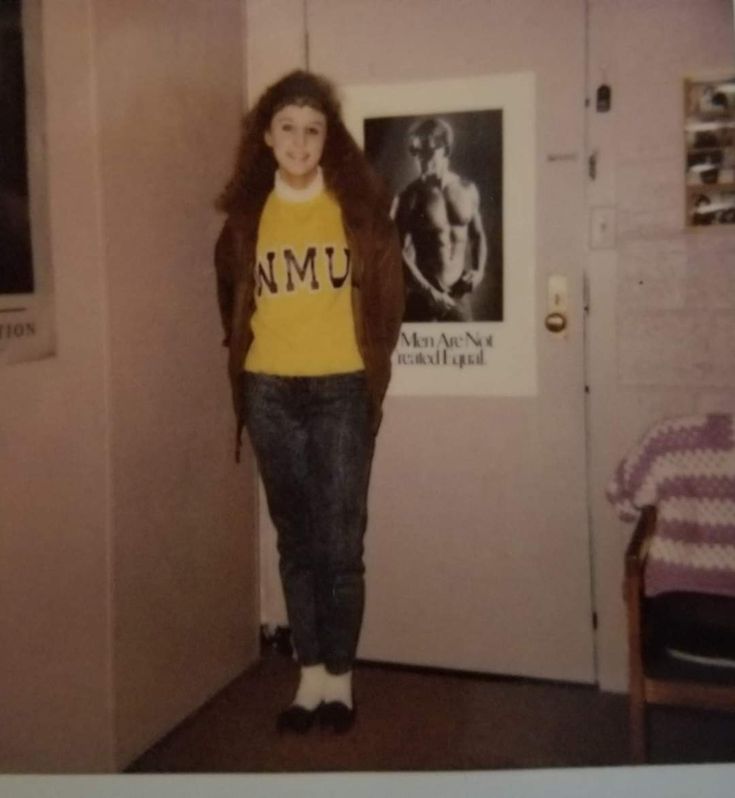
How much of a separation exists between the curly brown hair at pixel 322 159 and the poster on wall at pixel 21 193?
0.50 m

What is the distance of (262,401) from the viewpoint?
176 cm

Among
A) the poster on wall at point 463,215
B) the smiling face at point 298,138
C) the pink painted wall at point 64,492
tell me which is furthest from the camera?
the poster on wall at point 463,215

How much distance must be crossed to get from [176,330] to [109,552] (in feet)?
1.38

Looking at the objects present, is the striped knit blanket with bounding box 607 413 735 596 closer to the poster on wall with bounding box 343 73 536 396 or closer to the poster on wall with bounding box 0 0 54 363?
the poster on wall with bounding box 343 73 536 396

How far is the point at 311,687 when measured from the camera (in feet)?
5.93

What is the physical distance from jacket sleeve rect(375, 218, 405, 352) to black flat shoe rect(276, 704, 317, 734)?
68cm

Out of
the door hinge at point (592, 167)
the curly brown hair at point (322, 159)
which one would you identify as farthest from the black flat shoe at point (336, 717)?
the door hinge at point (592, 167)

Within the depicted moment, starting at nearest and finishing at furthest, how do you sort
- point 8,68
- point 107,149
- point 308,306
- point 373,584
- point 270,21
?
point 8,68, point 107,149, point 308,306, point 270,21, point 373,584

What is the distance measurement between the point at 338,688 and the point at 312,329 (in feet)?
2.16

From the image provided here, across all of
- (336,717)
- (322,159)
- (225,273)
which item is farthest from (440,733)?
(322,159)

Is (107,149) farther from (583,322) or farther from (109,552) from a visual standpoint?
(583,322)

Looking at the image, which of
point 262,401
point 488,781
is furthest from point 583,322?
point 488,781

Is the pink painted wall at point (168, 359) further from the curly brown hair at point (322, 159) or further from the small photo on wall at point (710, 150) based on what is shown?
the small photo on wall at point (710, 150)

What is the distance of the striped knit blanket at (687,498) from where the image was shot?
1.62 metres
